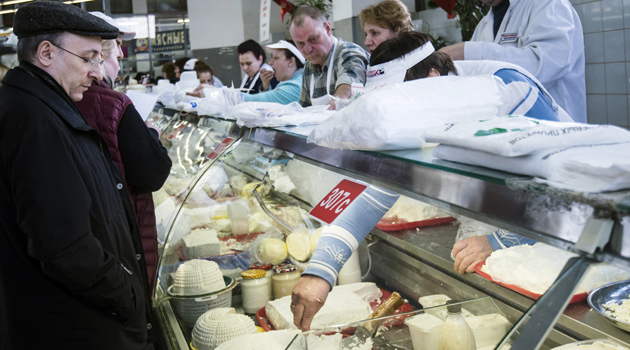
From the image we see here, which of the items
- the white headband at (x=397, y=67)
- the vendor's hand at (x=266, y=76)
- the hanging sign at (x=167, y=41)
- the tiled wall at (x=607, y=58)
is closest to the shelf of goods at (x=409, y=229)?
the white headband at (x=397, y=67)

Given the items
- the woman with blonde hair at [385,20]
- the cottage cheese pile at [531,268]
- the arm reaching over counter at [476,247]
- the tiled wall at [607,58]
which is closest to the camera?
the cottage cheese pile at [531,268]

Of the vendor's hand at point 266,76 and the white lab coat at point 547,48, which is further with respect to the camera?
the vendor's hand at point 266,76

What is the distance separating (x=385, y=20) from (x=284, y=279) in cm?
165

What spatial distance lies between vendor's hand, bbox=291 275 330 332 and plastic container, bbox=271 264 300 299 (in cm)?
51

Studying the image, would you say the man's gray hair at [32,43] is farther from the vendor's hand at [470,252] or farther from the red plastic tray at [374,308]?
the vendor's hand at [470,252]

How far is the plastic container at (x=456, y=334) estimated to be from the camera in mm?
1283

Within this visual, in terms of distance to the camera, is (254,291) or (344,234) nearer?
(344,234)

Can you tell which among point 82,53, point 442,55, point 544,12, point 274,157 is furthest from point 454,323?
point 544,12

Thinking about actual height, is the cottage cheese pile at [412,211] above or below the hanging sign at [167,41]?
above

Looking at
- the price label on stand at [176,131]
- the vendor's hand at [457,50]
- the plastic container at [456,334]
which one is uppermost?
the vendor's hand at [457,50]

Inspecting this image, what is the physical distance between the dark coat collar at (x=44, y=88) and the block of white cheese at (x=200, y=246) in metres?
0.82

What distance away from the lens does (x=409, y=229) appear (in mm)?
1716

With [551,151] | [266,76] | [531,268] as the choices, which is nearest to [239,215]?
[531,268]

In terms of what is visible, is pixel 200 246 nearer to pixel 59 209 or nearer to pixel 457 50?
pixel 59 209
